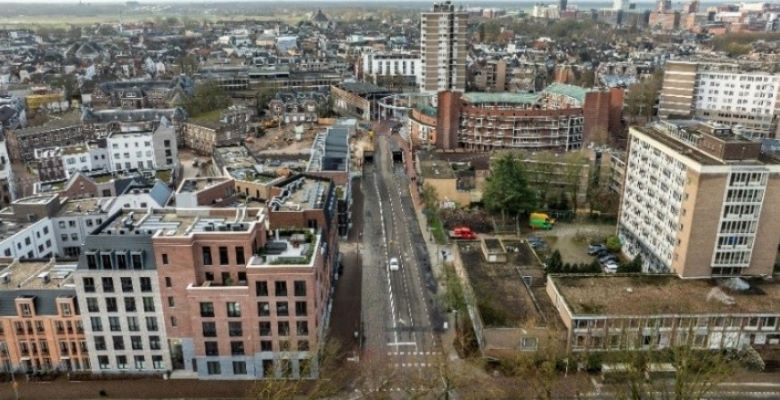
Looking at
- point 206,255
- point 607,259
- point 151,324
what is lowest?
point 607,259

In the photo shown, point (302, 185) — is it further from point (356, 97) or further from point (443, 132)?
point (356, 97)

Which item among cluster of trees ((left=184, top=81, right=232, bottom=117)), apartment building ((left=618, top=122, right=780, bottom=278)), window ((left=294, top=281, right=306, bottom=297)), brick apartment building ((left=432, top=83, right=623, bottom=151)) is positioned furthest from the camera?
cluster of trees ((left=184, top=81, right=232, bottom=117))

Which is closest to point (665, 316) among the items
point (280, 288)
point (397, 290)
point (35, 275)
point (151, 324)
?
point (397, 290)

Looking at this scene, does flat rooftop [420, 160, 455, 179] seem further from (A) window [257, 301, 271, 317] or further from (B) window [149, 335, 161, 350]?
(B) window [149, 335, 161, 350]

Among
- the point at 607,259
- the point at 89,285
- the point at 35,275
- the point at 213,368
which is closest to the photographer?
the point at 89,285

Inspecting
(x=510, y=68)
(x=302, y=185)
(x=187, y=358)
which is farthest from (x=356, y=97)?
(x=187, y=358)

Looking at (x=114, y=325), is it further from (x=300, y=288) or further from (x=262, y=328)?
(x=300, y=288)

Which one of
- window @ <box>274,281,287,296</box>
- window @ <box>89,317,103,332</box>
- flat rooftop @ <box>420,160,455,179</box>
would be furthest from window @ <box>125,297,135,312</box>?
flat rooftop @ <box>420,160,455,179</box>
